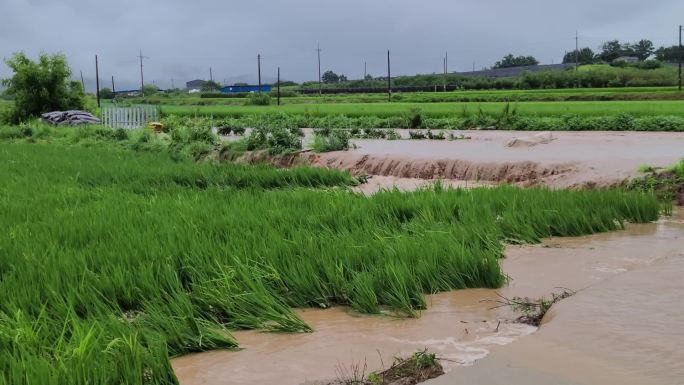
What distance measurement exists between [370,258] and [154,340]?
1.59 meters

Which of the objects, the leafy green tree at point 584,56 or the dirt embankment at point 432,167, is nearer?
the dirt embankment at point 432,167

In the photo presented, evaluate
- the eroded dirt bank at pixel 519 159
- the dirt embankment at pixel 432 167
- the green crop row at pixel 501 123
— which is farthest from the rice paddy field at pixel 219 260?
the green crop row at pixel 501 123

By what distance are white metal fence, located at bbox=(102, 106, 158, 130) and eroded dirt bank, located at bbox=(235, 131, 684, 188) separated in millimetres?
13451

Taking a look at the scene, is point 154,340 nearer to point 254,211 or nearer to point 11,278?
point 11,278

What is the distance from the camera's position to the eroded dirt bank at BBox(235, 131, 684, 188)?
8727mm

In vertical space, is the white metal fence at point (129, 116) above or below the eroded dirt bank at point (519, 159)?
above

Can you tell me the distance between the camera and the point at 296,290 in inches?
134

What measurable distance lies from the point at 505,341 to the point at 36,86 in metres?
32.4

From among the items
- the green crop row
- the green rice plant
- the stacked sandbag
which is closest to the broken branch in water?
the green rice plant

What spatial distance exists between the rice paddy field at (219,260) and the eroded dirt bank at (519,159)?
2691mm

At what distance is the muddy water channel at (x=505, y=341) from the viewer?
2449 mm

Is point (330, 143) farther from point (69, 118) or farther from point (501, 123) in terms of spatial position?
point (69, 118)

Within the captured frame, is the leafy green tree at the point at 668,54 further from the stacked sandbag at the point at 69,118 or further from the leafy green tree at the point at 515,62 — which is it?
the stacked sandbag at the point at 69,118

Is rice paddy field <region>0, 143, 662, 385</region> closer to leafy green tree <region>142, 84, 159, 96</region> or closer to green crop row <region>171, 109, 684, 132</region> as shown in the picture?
green crop row <region>171, 109, 684, 132</region>
